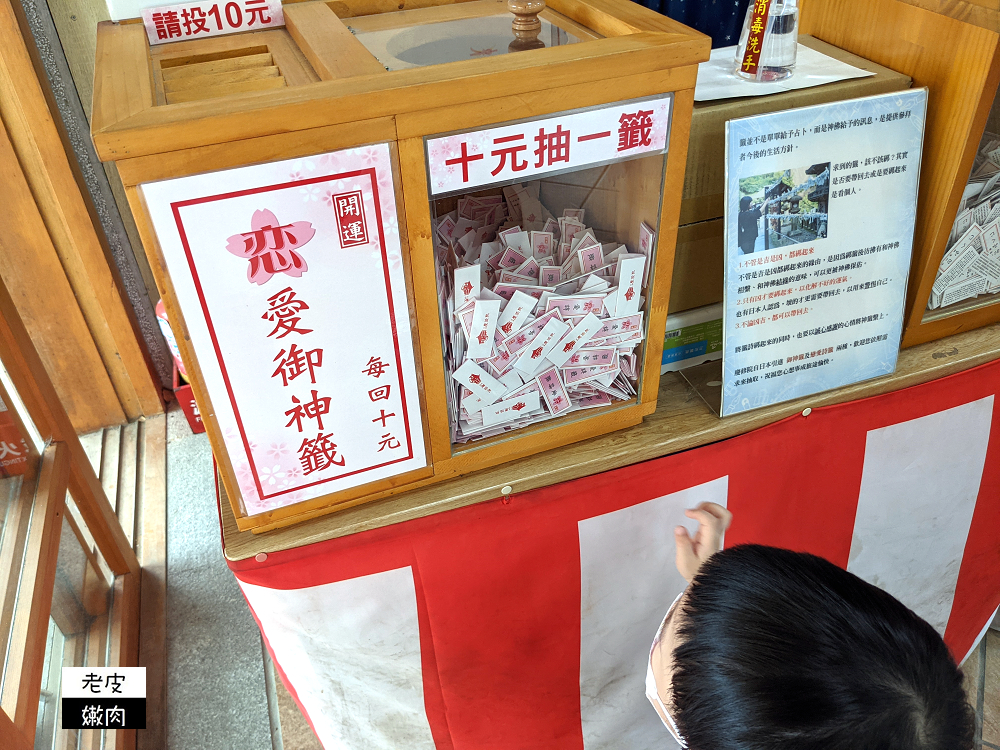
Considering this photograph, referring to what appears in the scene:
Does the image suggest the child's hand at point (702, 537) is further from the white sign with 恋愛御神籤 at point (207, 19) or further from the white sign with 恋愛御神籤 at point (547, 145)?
the white sign with 恋愛御神籤 at point (207, 19)

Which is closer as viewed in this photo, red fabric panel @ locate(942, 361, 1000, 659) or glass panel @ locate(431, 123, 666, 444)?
glass panel @ locate(431, 123, 666, 444)

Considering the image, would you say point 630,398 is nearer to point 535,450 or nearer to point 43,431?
point 535,450

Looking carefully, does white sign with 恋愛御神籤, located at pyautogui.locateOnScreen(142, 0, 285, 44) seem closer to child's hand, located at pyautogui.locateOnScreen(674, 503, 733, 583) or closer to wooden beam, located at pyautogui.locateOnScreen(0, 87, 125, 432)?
child's hand, located at pyautogui.locateOnScreen(674, 503, 733, 583)

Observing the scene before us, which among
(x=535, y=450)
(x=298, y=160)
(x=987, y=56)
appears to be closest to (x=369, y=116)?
(x=298, y=160)

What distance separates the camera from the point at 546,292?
3.22 feet

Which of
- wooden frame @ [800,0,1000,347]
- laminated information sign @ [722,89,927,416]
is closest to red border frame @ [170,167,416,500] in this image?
laminated information sign @ [722,89,927,416]

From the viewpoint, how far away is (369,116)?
74cm

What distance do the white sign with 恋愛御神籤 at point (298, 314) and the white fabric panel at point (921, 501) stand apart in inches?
37.4

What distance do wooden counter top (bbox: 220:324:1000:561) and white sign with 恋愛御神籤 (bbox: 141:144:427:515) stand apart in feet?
0.21

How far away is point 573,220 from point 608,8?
0.29 metres

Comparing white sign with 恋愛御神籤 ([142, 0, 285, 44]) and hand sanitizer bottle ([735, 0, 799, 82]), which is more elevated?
white sign with 恋愛御神籤 ([142, 0, 285, 44])

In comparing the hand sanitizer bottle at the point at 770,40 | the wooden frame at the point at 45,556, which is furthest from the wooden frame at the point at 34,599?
the hand sanitizer bottle at the point at 770,40

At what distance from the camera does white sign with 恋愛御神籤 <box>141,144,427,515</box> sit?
2.43ft

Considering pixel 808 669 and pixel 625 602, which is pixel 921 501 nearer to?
pixel 625 602
